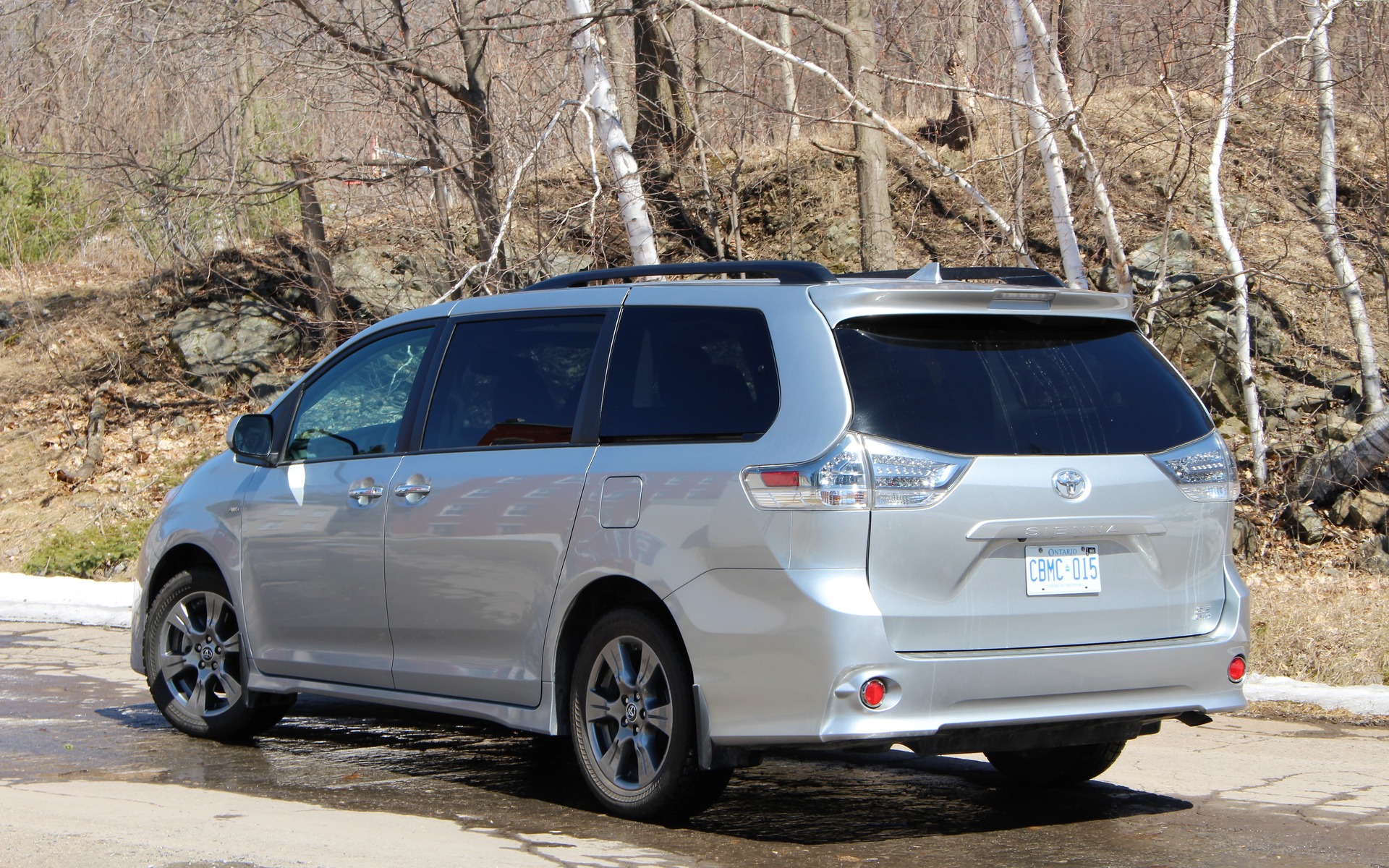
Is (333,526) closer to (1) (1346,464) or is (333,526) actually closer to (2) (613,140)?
(2) (613,140)

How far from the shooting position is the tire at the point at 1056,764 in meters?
5.89

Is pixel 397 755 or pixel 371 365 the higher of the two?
pixel 371 365

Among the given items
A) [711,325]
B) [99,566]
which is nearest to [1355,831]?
[711,325]

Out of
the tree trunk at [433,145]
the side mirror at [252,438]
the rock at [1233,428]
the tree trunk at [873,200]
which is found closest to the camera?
the side mirror at [252,438]

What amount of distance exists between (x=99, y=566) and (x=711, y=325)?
11.6 metres

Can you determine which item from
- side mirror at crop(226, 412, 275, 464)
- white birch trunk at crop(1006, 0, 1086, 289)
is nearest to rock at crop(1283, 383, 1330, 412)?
white birch trunk at crop(1006, 0, 1086, 289)

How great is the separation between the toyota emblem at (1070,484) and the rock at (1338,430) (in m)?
12.5

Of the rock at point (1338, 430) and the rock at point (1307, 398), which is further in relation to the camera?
the rock at point (1307, 398)

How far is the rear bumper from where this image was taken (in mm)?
4555

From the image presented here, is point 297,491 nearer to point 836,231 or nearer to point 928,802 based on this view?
point 928,802

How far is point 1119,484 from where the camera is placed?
4.93m

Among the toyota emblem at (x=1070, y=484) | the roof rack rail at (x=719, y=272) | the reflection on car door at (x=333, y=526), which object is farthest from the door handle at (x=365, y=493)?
the toyota emblem at (x=1070, y=484)

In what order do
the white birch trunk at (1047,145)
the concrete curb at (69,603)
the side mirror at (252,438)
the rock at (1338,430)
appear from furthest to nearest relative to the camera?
the rock at (1338,430) < the white birch trunk at (1047,145) < the concrete curb at (69,603) < the side mirror at (252,438)

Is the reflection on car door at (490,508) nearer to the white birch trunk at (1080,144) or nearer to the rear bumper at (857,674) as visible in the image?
the rear bumper at (857,674)
